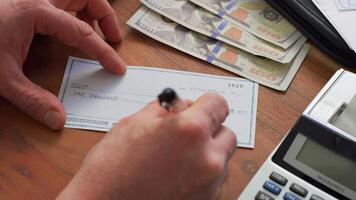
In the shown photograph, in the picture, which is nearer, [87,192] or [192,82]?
[87,192]

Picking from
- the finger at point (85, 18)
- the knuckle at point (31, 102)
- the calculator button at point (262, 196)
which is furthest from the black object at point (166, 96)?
the finger at point (85, 18)

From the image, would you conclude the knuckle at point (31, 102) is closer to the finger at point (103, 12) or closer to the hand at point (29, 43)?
the hand at point (29, 43)

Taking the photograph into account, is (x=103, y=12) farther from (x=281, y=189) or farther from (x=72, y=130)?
(x=281, y=189)

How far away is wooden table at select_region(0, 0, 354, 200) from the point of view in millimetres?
624

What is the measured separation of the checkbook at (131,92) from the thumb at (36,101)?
0.02 meters

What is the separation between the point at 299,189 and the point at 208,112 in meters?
0.14

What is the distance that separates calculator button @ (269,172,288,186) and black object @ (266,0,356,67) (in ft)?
0.82

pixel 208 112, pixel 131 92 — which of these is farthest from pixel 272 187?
pixel 131 92

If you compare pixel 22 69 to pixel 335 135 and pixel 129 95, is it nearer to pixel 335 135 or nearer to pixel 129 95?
pixel 129 95

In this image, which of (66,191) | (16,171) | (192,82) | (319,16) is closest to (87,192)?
(66,191)

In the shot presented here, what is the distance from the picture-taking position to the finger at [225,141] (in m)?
0.51

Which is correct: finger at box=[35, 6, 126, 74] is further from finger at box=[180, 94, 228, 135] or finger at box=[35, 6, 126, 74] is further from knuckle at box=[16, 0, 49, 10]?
finger at box=[180, 94, 228, 135]

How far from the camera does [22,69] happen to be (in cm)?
72

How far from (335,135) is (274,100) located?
0.51ft
